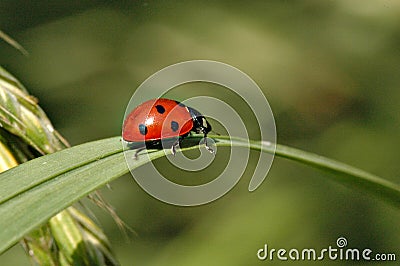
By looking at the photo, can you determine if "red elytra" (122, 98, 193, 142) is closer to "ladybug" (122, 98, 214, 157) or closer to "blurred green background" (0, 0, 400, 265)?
"ladybug" (122, 98, 214, 157)

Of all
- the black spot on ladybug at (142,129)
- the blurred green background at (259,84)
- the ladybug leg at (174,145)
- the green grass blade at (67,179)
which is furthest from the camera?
the blurred green background at (259,84)

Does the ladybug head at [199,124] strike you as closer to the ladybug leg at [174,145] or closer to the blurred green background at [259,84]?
the ladybug leg at [174,145]

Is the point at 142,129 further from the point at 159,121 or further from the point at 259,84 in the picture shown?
the point at 259,84

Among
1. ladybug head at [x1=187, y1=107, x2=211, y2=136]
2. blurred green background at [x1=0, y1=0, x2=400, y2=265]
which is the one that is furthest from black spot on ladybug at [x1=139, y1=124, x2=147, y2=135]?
blurred green background at [x1=0, y1=0, x2=400, y2=265]

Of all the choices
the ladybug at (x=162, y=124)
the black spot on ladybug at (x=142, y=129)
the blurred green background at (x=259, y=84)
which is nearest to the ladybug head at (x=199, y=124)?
the ladybug at (x=162, y=124)

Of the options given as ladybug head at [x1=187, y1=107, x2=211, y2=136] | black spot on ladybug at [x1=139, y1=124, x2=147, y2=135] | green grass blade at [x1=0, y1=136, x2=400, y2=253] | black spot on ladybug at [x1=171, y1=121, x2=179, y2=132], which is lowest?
green grass blade at [x1=0, y1=136, x2=400, y2=253]

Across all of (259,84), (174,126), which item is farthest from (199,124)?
(259,84)
